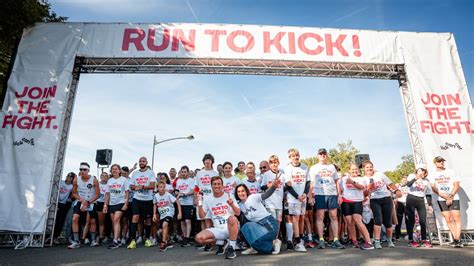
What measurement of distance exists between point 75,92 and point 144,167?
3.15m

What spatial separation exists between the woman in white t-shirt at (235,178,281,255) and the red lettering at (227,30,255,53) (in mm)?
4452

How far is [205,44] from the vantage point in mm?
8516

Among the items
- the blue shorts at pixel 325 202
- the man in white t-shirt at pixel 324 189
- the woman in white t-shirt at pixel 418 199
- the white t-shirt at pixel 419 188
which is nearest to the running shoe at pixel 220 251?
the man in white t-shirt at pixel 324 189

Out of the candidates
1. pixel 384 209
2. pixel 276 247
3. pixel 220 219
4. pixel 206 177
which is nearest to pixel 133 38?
pixel 206 177

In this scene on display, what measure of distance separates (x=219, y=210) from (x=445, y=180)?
18.3ft

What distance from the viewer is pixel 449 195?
22.7ft

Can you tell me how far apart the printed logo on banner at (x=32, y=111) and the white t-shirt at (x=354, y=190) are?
7.55 metres

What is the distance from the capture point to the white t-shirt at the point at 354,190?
6.52 metres

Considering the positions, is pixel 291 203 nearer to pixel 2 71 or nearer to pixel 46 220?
pixel 46 220

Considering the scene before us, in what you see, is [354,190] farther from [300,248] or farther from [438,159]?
[438,159]

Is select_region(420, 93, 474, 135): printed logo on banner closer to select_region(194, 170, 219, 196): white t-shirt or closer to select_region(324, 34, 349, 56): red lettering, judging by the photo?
select_region(324, 34, 349, 56): red lettering

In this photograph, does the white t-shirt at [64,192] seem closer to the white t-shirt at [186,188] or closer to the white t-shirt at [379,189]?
the white t-shirt at [186,188]

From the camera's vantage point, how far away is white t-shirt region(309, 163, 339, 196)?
662 centimetres

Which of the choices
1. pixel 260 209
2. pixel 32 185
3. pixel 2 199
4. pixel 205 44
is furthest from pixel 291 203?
pixel 2 199
